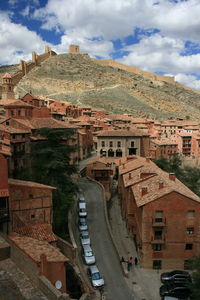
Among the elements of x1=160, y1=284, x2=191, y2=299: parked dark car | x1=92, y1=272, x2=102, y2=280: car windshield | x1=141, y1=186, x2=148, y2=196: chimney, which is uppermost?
x1=141, y1=186, x2=148, y2=196: chimney

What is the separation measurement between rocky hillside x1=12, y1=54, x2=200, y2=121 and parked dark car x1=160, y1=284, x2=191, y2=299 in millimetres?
95524

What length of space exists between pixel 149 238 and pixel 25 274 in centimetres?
1330

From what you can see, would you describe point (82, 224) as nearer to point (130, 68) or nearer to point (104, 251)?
point (104, 251)

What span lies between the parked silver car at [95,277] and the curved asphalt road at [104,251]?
734 millimetres

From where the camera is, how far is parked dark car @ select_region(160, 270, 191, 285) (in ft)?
86.7

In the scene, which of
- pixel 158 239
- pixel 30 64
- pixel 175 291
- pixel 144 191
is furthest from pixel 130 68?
pixel 175 291

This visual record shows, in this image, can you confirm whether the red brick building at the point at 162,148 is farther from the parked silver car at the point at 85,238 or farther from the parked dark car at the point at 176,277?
the parked dark car at the point at 176,277

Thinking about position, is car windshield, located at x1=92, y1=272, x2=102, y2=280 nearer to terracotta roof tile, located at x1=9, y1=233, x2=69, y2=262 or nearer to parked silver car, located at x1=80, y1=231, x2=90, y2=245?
parked silver car, located at x1=80, y1=231, x2=90, y2=245

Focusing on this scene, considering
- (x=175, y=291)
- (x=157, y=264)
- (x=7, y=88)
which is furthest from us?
(x=7, y=88)

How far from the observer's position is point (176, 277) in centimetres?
2683

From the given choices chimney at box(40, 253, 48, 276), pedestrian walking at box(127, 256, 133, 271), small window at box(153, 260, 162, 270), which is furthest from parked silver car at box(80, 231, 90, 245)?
chimney at box(40, 253, 48, 276)

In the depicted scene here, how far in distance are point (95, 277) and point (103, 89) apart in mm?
120606

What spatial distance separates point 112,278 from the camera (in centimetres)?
2656

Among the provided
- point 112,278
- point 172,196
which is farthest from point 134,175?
point 112,278
